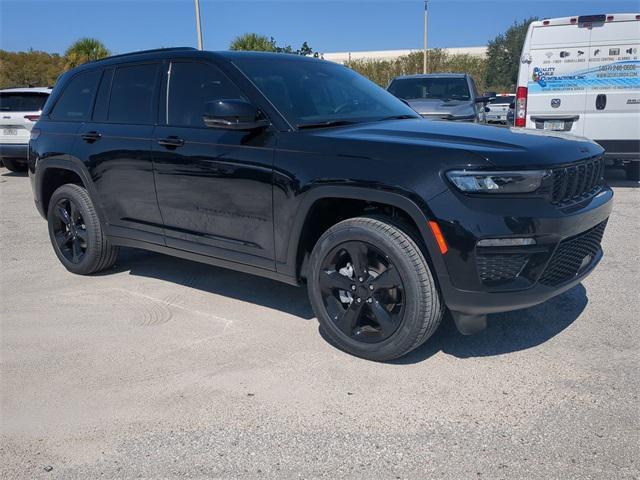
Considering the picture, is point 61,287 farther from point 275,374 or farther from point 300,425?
point 300,425

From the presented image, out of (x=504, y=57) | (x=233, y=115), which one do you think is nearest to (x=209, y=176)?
(x=233, y=115)

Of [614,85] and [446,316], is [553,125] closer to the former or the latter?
[614,85]

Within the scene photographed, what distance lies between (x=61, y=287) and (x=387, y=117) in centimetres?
304

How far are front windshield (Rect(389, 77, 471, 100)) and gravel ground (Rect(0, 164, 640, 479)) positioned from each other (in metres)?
6.48

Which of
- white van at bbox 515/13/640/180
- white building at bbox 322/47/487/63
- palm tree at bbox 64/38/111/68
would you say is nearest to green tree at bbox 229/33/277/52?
palm tree at bbox 64/38/111/68

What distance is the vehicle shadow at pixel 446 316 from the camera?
3.73 meters

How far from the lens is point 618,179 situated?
34.6ft

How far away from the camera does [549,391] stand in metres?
3.16

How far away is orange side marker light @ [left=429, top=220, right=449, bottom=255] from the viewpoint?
312cm

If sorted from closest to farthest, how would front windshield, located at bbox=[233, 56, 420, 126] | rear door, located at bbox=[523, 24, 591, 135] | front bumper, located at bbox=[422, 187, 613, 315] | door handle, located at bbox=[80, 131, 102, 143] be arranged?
front bumper, located at bbox=[422, 187, 613, 315] → front windshield, located at bbox=[233, 56, 420, 126] → door handle, located at bbox=[80, 131, 102, 143] → rear door, located at bbox=[523, 24, 591, 135]

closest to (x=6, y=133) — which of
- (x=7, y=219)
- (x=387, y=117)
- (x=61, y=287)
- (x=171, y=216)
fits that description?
(x=7, y=219)

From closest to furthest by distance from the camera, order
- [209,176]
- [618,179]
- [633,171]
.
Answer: [209,176], [633,171], [618,179]

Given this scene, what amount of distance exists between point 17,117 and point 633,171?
1133 cm

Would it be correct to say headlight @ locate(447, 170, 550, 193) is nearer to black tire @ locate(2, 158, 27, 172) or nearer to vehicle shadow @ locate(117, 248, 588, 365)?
vehicle shadow @ locate(117, 248, 588, 365)
